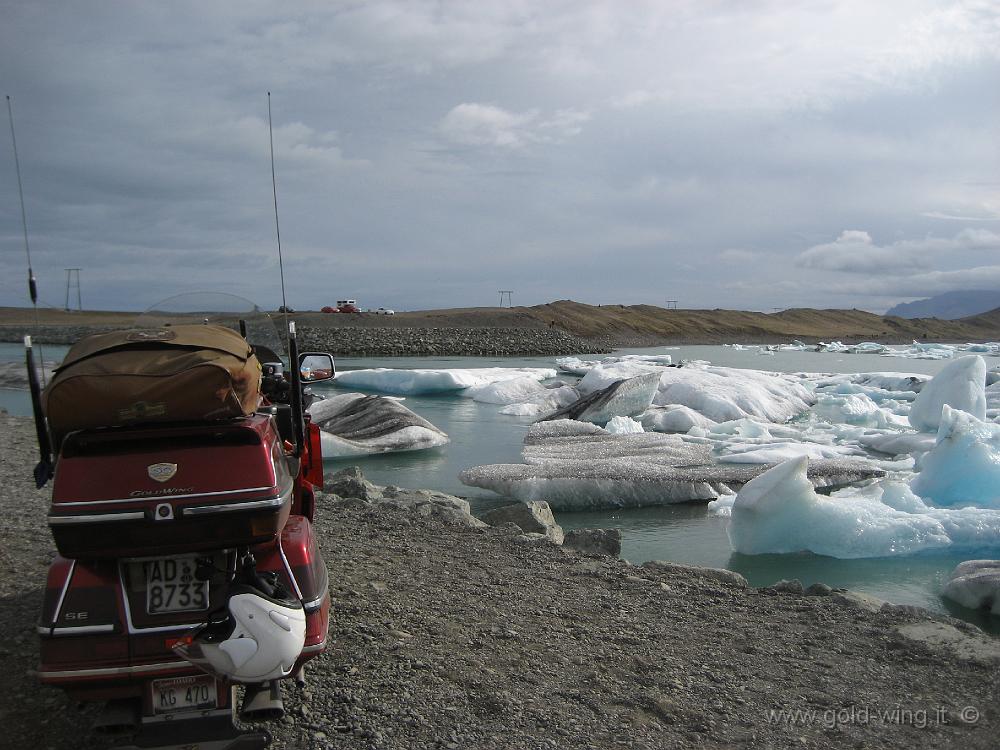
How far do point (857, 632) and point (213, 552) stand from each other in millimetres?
3299

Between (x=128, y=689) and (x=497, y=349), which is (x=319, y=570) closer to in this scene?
(x=128, y=689)

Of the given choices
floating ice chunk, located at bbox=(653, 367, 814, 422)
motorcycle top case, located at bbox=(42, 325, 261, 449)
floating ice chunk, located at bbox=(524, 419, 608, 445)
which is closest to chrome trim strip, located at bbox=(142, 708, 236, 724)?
motorcycle top case, located at bbox=(42, 325, 261, 449)

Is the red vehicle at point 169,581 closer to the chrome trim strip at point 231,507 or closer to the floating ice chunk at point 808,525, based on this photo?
the chrome trim strip at point 231,507

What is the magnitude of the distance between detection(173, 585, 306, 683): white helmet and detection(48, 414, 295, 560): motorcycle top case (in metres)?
0.21

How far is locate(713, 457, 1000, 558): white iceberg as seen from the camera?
7016mm

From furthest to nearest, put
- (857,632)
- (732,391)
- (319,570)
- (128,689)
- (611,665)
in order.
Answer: (732,391)
(857,632)
(611,665)
(319,570)
(128,689)

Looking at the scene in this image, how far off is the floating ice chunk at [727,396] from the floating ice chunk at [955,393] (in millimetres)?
3088

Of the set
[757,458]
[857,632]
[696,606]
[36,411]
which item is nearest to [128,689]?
[36,411]

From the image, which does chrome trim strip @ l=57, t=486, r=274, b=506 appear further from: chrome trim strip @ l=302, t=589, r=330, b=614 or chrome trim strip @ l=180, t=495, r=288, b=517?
chrome trim strip @ l=302, t=589, r=330, b=614

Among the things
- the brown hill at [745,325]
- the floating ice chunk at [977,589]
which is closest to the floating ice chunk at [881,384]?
the floating ice chunk at [977,589]

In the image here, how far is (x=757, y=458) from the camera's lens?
458 inches

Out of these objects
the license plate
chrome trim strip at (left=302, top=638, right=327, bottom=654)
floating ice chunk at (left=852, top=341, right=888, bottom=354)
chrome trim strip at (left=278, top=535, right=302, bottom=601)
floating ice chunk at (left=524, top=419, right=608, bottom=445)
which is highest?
chrome trim strip at (left=278, top=535, right=302, bottom=601)

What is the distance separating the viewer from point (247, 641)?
2.12m

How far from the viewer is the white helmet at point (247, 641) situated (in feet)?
6.93
